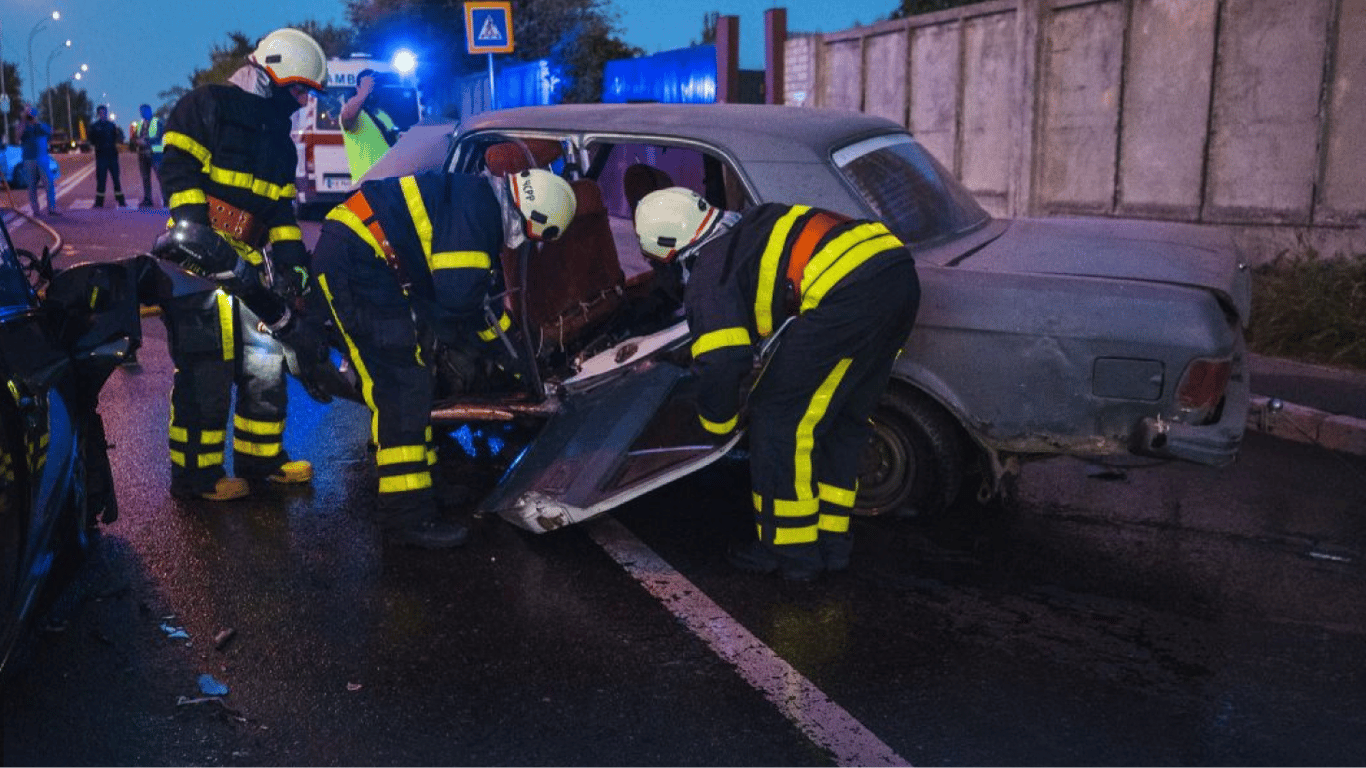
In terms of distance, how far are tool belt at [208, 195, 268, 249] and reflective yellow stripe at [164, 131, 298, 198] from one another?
0.30 ft

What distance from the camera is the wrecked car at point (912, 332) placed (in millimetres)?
4570

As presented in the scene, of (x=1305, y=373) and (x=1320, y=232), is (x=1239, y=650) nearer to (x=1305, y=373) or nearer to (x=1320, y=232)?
(x=1305, y=373)

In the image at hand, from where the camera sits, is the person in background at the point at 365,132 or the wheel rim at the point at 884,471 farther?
the person in background at the point at 365,132

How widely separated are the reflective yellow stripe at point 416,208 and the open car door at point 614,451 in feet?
2.85

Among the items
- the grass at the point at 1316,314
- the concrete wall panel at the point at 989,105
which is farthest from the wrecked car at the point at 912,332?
the concrete wall panel at the point at 989,105

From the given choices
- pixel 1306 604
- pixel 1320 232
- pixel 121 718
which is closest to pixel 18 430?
pixel 121 718

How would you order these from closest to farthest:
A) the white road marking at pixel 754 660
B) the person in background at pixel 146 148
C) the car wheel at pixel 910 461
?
1. the white road marking at pixel 754 660
2. the car wheel at pixel 910 461
3. the person in background at pixel 146 148

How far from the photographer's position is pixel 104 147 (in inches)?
884

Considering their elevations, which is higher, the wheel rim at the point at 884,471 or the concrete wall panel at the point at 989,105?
the concrete wall panel at the point at 989,105

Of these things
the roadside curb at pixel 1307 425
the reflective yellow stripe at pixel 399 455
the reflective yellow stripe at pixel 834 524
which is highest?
the reflective yellow stripe at pixel 399 455

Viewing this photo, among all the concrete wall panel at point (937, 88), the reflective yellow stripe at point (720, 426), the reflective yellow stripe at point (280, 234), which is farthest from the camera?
the concrete wall panel at point (937, 88)

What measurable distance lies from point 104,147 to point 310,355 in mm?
19103

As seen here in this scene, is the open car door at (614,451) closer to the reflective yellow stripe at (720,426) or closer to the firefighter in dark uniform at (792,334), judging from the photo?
the reflective yellow stripe at (720,426)

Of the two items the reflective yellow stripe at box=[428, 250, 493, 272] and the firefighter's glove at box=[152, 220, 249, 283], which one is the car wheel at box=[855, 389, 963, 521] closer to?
the reflective yellow stripe at box=[428, 250, 493, 272]
